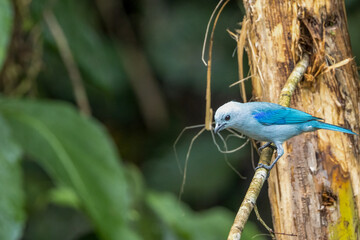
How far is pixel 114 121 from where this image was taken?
281 inches

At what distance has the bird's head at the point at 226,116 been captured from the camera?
2.66 metres

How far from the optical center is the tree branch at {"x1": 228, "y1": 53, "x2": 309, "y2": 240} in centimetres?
186

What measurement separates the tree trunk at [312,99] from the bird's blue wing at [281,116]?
3.3 inches

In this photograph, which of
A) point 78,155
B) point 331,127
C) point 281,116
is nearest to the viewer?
point 331,127

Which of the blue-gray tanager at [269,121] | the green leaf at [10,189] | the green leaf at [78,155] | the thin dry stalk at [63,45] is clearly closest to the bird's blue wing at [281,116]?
the blue-gray tanager at [269,121]

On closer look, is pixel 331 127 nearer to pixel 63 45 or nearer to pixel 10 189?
pixel 10 189

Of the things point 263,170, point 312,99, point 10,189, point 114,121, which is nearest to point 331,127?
point 312,99

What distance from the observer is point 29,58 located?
505 centimetres

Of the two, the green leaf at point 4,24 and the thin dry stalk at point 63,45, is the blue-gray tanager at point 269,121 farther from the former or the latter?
the thin dry stalk at point 63,45

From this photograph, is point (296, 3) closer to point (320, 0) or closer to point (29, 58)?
point (320, 0)

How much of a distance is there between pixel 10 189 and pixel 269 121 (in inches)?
69.4

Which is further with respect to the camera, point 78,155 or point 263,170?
point 78,155

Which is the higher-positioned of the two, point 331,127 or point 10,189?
point 331,127

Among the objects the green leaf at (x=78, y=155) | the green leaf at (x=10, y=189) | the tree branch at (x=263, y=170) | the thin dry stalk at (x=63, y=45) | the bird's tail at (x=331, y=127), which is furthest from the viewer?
the thin dry stalk at (x=63, y=45)
